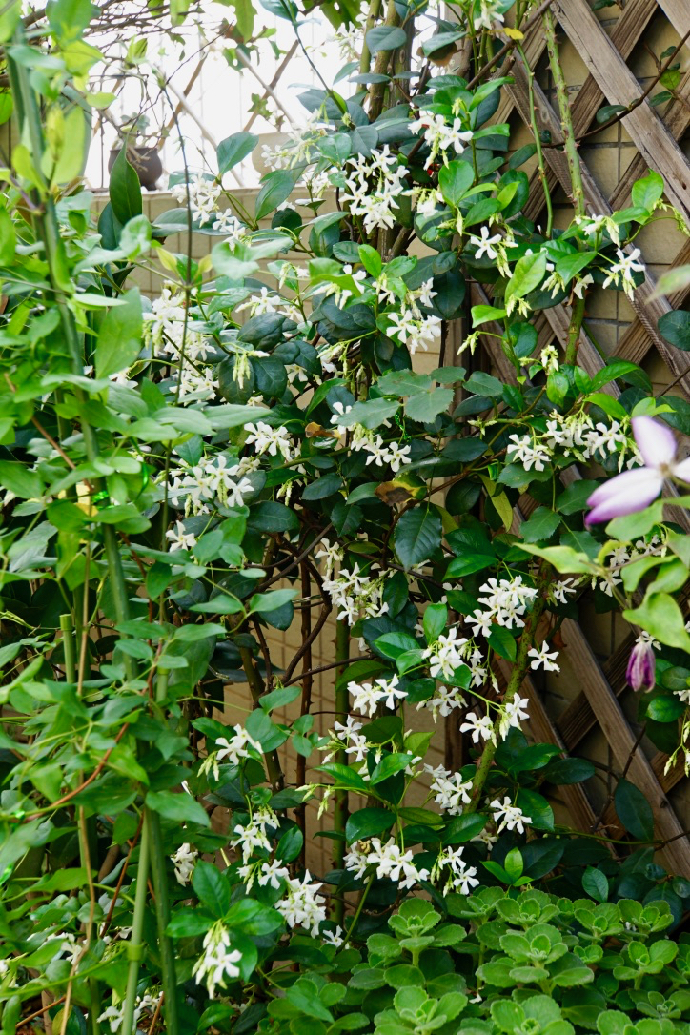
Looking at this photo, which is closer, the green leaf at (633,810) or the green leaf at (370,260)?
the green leaf at (370,260)

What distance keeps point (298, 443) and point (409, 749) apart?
50 centimetres

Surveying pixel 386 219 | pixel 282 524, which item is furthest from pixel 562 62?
pixel 282 524

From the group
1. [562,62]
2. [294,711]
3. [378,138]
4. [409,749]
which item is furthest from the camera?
[294,711]

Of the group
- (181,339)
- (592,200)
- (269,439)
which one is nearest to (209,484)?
(269,439)

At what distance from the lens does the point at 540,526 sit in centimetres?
119

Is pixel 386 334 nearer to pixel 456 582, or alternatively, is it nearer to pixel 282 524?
pixel 282 524

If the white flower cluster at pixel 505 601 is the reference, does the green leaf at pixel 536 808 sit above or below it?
below

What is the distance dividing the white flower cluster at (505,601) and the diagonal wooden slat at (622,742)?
0.40m

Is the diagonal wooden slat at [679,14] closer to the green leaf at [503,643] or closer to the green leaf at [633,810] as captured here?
the green leaf at [503,643]

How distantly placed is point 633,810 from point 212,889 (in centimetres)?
76

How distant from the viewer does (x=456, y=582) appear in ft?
4.56

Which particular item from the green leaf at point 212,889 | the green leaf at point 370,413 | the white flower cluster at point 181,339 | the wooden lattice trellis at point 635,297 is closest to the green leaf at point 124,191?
the white flower cluster at point 181,339

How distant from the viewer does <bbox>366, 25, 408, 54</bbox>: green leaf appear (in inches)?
54.6

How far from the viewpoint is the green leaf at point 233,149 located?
1398 mm
